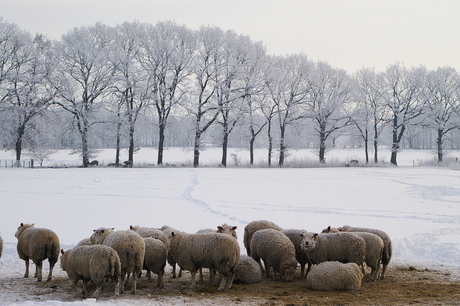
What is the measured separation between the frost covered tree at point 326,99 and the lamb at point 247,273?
42.5 metres

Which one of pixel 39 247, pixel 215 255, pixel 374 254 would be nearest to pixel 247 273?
pixel 215 255

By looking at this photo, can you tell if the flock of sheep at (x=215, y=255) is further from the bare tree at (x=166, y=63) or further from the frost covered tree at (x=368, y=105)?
the frost covered tree at (x=368, y=105)

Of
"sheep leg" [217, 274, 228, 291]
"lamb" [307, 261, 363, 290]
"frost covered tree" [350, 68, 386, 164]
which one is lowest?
"sheep leg" [217, 274, 228, 291]

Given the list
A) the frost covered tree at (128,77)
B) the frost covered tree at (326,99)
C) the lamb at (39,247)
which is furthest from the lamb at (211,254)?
the frost covered tree at (326,99)

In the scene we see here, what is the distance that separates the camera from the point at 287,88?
5103 centimetres

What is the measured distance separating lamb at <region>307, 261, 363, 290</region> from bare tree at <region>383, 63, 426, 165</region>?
1987 inches

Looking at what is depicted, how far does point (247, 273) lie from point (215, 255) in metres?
1.03

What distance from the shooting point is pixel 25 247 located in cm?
1038

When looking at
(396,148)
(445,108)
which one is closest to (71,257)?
(396,148)

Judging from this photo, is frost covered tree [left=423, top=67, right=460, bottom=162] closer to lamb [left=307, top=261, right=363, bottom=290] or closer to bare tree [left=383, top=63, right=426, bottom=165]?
bare tree [left=383, top=63, right=426, bottom=165]

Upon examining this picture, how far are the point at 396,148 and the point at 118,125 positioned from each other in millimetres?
33726

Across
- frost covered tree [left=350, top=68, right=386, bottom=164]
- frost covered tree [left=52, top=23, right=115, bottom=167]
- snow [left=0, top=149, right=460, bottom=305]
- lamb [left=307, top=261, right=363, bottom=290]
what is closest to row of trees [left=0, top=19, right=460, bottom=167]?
frost covered tree [left=52, top=23, right=115, bottom=167]

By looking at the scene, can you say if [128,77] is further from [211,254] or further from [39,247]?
[211,254]

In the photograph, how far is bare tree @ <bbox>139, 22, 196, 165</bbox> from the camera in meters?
44.9
